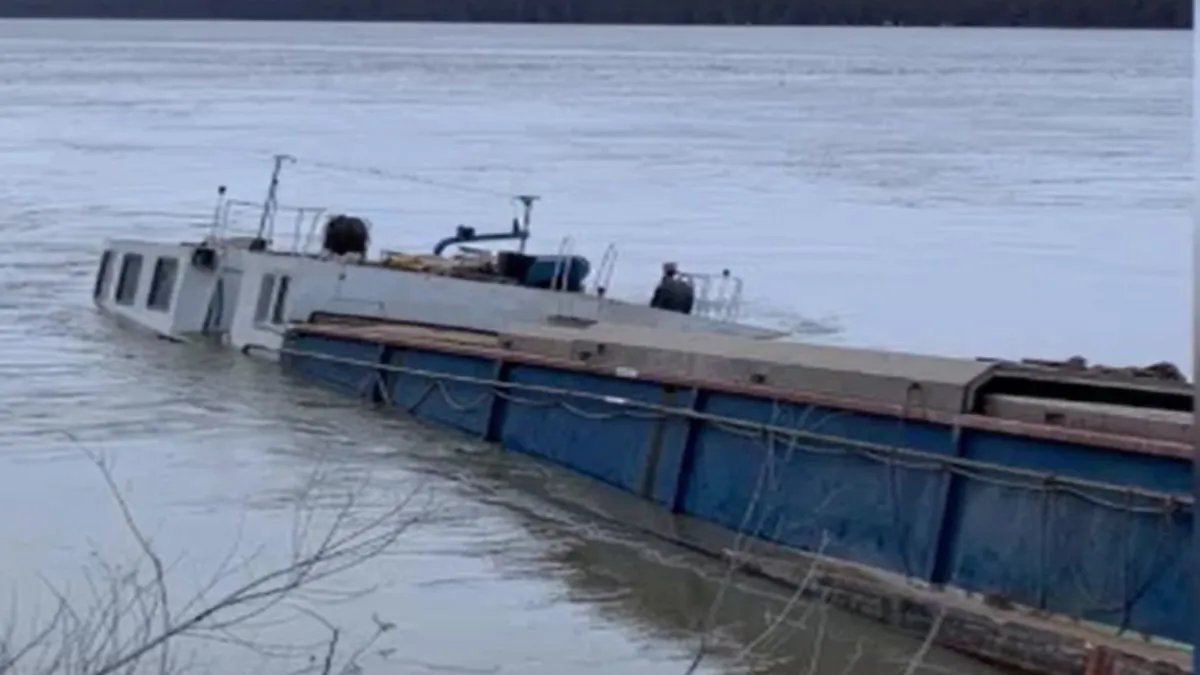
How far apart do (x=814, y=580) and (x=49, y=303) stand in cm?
1729

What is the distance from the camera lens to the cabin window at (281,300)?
25000mm

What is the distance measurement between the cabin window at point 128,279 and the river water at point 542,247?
387mm

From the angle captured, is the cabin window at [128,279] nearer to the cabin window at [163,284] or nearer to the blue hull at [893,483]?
the cabin window at [163,284]

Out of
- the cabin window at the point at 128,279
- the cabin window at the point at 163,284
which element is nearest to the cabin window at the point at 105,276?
the cabin window at the point at 128,279

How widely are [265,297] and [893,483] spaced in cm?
1084

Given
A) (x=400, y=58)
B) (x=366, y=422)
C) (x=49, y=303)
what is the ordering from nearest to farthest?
(x=366, y=422) → (x=49, y=303) → (x=400, y=58)

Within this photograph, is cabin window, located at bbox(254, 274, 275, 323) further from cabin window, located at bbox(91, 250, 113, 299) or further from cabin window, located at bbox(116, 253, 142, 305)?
cabin window, located at bbox(91, 250, 113, 299)

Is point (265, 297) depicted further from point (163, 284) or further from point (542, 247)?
point (542, 247)

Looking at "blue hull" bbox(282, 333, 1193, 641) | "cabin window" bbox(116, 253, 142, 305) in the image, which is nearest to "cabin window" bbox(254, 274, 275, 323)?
"cabin window" bbox(116, 253, 142, 305)

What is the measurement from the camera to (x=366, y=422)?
73.2 ft

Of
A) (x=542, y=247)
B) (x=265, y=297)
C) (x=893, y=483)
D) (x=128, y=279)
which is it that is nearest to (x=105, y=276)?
(x=128, y=279)

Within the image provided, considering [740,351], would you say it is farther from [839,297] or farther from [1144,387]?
[839,297]

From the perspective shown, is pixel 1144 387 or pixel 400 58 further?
pixel 400 58

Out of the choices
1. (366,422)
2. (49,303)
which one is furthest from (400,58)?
(366,422)
